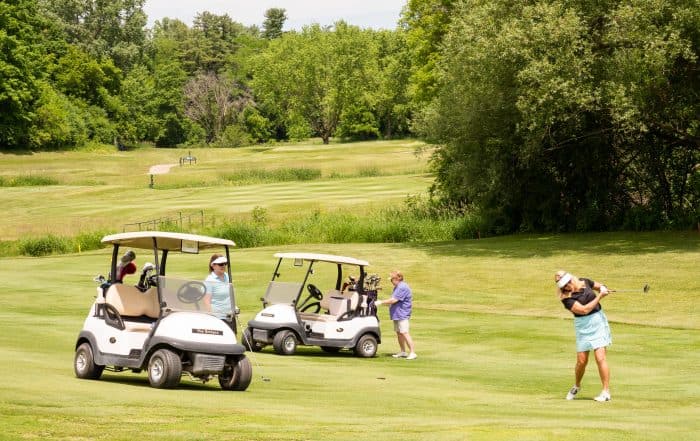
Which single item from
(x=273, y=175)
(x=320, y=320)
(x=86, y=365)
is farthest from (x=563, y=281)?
(x=273, y=175)

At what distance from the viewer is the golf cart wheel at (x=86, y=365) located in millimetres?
16391

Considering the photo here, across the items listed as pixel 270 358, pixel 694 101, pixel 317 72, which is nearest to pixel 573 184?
pixel 694 101

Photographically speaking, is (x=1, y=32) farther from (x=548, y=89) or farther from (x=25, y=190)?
(x=548, y=89)

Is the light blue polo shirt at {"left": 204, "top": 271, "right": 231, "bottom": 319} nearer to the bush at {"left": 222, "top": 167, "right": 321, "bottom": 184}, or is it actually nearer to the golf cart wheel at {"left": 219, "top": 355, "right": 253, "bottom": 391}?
the golf cart wheel at {"left": 219, "top": 355, "right": 253, "bottom": 391}

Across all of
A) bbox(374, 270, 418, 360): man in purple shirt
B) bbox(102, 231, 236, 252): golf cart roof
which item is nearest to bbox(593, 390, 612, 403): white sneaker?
bbox(102, 231, 236, 252): golf cart roof

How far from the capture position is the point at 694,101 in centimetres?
4384

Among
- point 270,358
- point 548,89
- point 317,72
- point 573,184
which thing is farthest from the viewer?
point 317,72

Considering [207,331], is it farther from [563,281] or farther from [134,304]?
[563,281]

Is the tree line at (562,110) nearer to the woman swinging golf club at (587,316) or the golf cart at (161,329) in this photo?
the woman swinging golf club at (587,316)

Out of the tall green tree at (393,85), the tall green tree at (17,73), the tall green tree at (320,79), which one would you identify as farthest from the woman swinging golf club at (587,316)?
the tall green tree at (320,79)

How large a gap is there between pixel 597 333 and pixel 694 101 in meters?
30.1

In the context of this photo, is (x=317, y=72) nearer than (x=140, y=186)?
No

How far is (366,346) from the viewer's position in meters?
22.6

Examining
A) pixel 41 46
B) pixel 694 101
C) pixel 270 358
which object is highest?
pixel 41 46
